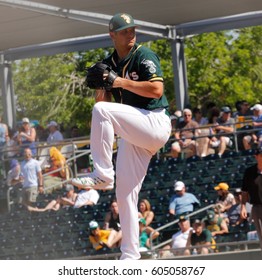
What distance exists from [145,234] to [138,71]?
8.57 meters

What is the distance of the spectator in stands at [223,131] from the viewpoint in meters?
17.0

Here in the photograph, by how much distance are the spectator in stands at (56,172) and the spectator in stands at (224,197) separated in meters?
3.81

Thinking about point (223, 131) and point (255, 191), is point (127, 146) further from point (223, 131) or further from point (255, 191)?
point (223, 131)

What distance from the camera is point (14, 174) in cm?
1903

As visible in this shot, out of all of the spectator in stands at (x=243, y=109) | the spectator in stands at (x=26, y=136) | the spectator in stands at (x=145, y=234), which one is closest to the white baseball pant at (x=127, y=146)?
the spectator in stands at (x=145, y=234)

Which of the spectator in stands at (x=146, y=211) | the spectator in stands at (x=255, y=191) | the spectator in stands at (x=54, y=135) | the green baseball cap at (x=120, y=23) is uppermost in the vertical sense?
the green baseball cap at (x=120, y=23)

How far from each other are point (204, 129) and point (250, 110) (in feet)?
3.45

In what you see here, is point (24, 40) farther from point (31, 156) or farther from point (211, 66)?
point (211, 66)

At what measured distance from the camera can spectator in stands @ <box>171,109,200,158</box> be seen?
57.5 ft

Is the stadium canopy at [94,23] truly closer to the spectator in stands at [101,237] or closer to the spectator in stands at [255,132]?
the spectator in stands at [255,132]

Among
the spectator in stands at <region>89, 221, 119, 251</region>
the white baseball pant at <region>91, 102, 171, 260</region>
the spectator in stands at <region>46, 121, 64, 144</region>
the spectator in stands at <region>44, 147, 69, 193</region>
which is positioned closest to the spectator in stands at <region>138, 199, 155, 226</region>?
the spectator in stands at <region>89, 221, 119, 251</region>

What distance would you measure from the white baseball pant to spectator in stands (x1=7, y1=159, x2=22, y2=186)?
1138 cm

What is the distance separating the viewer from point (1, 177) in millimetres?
19516
